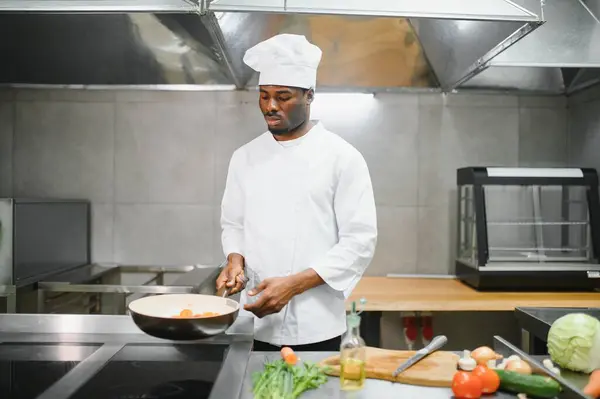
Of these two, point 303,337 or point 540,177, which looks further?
point 540,177

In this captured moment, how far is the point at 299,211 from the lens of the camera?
63.4 inches

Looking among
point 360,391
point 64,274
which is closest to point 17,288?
point 64,274

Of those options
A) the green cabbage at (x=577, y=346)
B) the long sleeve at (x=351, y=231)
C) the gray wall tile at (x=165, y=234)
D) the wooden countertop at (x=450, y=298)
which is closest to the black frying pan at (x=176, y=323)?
the long sleeve at (x=351, y=231)

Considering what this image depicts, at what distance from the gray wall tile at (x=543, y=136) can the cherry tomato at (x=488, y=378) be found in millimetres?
2052

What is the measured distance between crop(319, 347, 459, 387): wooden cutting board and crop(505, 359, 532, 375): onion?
0.11m

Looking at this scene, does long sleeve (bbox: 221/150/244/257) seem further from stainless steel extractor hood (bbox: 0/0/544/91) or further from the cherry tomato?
the cherry tomato

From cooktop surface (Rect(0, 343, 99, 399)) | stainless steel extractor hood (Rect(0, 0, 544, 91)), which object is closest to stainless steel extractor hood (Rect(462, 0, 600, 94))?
stainless steel extractor hood (Rect(0, 0, 544, 91))

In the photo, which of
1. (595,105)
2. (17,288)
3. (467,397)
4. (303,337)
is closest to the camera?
(467,397)

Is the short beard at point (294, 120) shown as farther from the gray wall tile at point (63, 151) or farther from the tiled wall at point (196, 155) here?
the gray wall tile at point (63, 151)

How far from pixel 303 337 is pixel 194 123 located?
158 cm

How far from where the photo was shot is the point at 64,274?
2.46m

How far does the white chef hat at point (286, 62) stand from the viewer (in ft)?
5.16

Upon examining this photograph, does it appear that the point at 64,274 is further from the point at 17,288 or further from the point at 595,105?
the point at 595,105

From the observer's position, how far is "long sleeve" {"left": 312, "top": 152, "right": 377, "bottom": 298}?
59.6 inches
